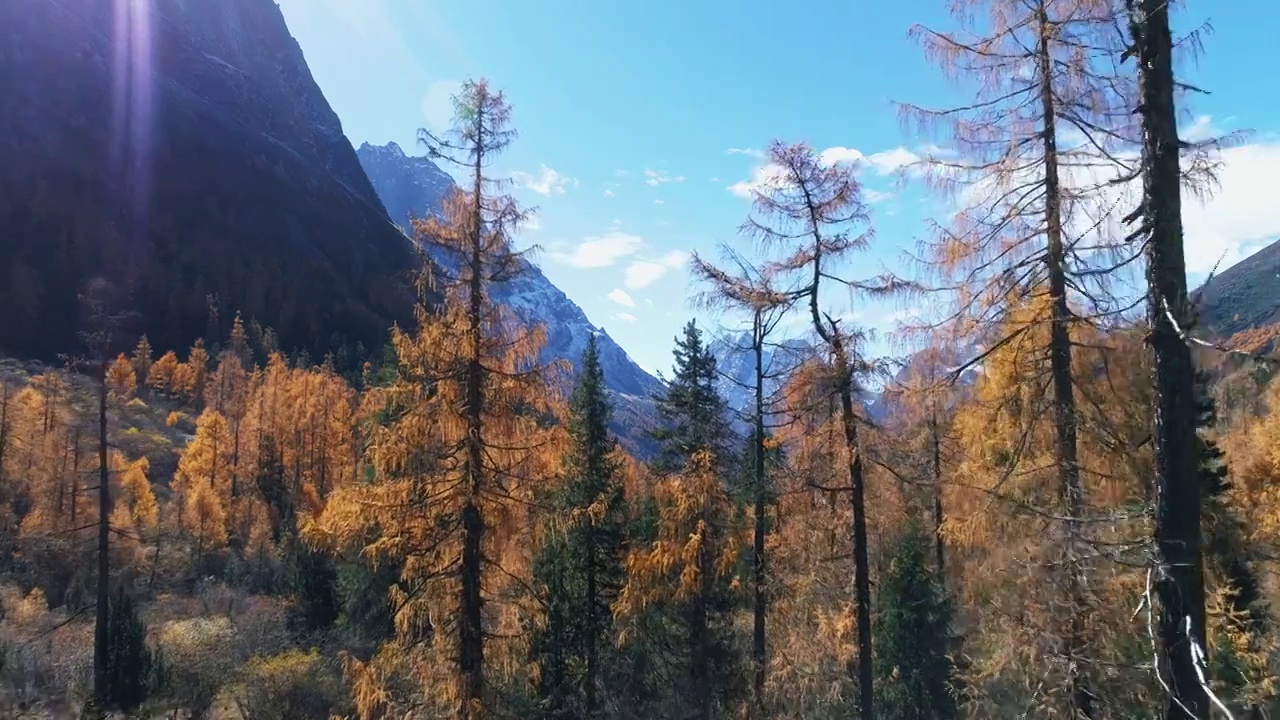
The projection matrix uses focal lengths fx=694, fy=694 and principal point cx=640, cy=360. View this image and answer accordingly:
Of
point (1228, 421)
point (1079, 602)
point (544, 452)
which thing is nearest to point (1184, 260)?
point (1079, 602)

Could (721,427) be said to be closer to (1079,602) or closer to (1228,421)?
(1079,602)

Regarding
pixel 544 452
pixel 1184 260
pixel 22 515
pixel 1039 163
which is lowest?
pixel 22 515

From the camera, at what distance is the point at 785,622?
14.1m

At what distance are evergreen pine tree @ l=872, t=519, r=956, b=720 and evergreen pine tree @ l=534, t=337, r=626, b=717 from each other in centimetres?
740

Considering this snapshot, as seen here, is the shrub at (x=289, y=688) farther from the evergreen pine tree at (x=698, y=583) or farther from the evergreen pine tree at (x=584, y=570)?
the evergreen pine tree at (x=698, y=583)

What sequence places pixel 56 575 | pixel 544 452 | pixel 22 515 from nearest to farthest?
1. pixel 544 452
2. pixel 56 575
3. pixel 22 515

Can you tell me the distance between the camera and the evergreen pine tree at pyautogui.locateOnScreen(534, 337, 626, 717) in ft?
59.5

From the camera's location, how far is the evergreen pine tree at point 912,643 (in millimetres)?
18641

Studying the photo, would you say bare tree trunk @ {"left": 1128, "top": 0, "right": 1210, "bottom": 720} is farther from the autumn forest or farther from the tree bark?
the tree bark

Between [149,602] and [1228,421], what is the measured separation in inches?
2715

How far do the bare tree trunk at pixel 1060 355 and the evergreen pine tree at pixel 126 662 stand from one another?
1992 cm

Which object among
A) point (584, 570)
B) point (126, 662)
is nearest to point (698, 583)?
point (584, 570)

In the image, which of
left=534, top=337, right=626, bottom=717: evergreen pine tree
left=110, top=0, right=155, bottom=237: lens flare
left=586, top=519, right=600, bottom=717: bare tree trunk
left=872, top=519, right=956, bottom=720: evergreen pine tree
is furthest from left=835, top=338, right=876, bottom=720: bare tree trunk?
left=110, top=0, right=155, bottom=237: lens flare

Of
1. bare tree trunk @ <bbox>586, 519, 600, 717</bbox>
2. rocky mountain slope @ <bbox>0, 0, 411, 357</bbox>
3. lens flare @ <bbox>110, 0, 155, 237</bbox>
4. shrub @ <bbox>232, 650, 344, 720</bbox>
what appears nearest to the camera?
shrub @ <bbox>232, 650, 344, 720</bbox>
